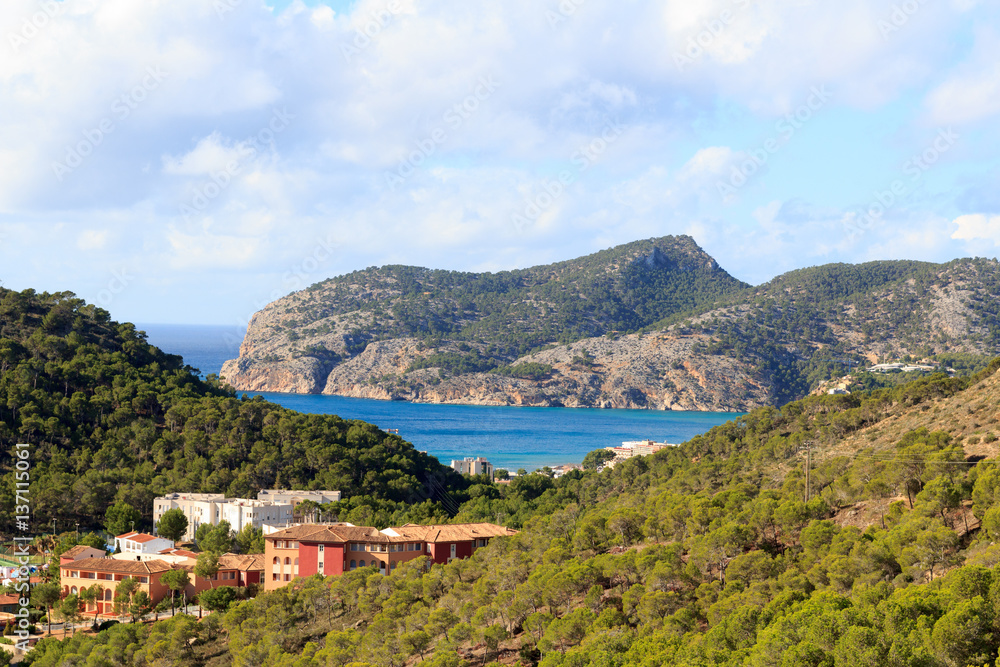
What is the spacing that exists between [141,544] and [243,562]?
6833mm

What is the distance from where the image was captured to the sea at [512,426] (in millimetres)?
109812

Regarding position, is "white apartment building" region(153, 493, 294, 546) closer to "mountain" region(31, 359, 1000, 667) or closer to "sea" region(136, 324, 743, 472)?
"mountain" region(31, 359, 1000, 667)

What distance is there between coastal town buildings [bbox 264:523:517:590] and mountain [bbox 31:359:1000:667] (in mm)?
2768

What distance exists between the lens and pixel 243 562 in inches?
1467

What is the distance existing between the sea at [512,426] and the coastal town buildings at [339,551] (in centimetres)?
5871

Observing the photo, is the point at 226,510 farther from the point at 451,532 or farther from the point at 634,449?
the point at 634,449

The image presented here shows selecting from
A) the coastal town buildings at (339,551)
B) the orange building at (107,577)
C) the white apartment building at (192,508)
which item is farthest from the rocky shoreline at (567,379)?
the orange building at (107,577)

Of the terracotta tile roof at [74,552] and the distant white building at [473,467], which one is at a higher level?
the terracotta tile roof at [74,552]

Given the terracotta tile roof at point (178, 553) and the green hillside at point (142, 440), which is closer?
the terracotta tile roof at point (178, 553)

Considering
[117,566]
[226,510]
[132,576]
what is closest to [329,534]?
[132,576]

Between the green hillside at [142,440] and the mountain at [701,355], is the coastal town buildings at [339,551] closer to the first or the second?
the green hillside at [142,440]

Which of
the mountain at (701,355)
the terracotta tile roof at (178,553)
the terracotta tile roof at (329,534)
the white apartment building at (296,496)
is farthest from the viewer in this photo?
the mountain at (701,355)

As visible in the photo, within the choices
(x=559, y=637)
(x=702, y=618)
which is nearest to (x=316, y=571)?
(x=559, y=637)

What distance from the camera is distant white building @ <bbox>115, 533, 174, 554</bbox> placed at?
1615 inches
